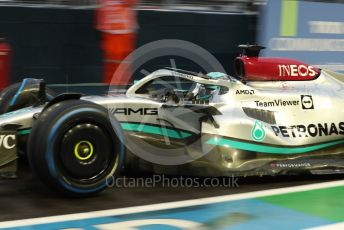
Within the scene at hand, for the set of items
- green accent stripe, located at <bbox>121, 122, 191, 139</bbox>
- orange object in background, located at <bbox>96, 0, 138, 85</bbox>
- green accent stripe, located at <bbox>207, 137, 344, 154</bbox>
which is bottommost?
green accent stripe, located at <bbox>207, 137, 344, 154</bbox>

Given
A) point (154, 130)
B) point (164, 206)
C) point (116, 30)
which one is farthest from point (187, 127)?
point (116, 30)

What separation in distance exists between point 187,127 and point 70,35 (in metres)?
5.60

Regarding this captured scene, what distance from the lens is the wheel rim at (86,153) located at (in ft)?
12.4

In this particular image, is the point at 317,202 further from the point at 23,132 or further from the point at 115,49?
the point at 115,49

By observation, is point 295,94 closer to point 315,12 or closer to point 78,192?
point 78,192

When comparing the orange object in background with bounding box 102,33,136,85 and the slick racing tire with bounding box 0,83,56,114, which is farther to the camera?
the orange object in background with bounding box 102,33,136,85

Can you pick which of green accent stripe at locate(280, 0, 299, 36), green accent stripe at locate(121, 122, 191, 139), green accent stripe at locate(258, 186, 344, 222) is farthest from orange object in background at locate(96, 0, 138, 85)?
green accent stripe at locate(258, 186, 344, 222)

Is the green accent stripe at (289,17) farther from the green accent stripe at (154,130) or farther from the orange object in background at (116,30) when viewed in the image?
the green accent stripe at (154,130)

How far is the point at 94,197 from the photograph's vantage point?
3.94 meters

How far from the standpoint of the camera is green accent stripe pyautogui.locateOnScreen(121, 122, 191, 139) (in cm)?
427

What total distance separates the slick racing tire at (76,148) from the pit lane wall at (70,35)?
5.43m

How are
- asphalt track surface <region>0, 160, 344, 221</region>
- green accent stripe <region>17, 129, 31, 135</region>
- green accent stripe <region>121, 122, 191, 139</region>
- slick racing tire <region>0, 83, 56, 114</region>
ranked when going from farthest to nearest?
1. slick racing tire <region>0, 83, 56, 114</region>
2. green accent stripe <region>121, 122, 191, 139</region>
3. green accent stripe <region>17, 129, 31, 135</region>
4. asphalt track surface <region>0, 160, 344, 221</region>

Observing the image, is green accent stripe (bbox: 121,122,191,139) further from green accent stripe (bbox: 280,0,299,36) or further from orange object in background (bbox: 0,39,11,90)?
green accent stripe (bbox: 280,0,299,36)

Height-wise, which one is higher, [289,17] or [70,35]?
[289,17]
